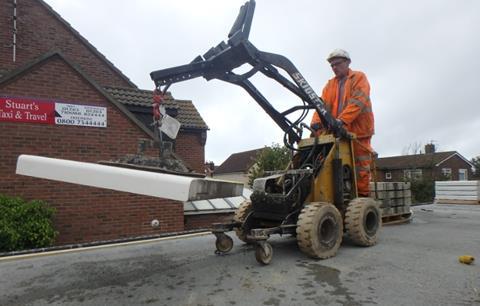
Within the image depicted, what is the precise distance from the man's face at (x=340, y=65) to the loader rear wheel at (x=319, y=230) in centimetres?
219

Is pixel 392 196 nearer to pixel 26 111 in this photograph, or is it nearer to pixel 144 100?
pixel 26 111

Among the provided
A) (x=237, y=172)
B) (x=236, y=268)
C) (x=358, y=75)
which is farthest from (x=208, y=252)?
(x=237, y=172)

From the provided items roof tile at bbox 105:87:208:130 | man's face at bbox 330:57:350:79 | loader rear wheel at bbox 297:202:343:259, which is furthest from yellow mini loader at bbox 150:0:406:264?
roof tile at bbox 105:87:208:130

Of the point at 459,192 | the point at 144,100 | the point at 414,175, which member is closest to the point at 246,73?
the point at 144,100

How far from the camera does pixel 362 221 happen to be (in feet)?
14.4

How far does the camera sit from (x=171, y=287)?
117 inches

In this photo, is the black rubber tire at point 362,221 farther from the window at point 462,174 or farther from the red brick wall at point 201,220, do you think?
the window at point 462,174

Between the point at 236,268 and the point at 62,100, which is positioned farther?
the point at 62,100

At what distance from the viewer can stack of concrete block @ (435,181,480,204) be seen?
10.5 meters

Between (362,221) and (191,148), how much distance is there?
32.5 feet

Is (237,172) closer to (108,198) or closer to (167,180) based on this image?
(108,198)

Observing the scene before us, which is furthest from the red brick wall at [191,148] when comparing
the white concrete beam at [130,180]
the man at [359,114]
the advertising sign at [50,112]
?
the white concrete beam at [130,180]

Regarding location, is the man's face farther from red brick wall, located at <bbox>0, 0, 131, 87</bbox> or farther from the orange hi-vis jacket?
red brick wall, located at <bbox>0, 0, 131, 87</bbox>

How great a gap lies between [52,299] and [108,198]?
514 centimetres
